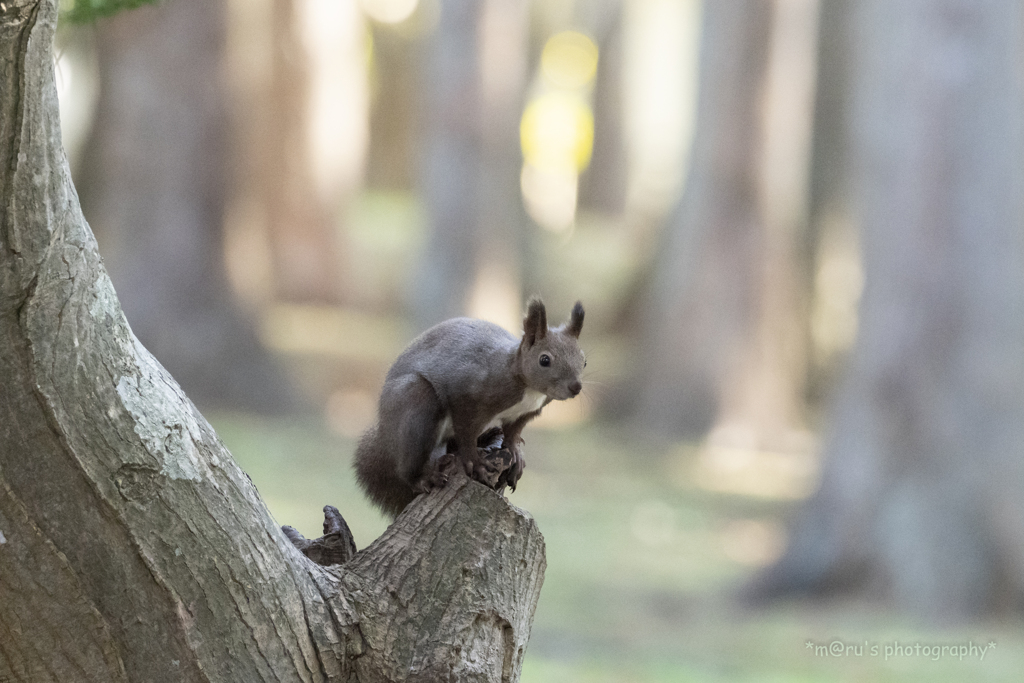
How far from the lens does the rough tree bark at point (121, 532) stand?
2008mm

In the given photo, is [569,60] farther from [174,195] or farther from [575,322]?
[575,322]

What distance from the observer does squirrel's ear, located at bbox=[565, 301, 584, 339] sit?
2.96 m

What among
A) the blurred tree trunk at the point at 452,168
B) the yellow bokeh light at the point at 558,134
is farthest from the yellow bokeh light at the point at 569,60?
the blurred tree trunk at the point at 452,168

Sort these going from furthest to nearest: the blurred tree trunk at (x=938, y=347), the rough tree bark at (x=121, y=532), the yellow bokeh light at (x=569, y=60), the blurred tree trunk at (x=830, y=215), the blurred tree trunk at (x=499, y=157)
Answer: the yellow bokeh light at (x=569, y=60)
the blurred tree trunk at (x=830, y=215)
the blurred tree trunk at (x=499, y=157)
the blurred tree trunk at (x=938, y=347)
the rough tree bark at (x=121, y=532)

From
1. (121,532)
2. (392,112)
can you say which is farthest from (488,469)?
(392,112)

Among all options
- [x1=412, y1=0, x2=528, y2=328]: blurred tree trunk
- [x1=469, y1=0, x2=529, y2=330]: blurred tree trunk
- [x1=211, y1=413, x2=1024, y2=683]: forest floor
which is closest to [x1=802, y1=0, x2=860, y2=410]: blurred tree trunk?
[x1=211, y1=413, x2=1024, y2=683]: forest floor

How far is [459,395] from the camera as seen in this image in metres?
2.96

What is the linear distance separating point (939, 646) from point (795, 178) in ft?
25.1

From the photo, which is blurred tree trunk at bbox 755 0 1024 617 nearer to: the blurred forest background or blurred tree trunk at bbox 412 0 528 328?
the blurred forest background

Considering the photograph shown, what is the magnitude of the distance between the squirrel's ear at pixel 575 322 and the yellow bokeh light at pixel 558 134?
30.3 metres

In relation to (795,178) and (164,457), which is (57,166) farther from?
(795,178)

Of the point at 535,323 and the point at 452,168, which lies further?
the point at 452,168

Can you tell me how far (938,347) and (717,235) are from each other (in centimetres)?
524

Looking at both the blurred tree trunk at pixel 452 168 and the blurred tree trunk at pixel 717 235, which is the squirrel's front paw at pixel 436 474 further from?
the blurred tree trunk at pixel 717 235
